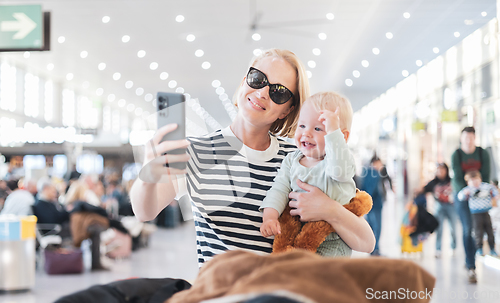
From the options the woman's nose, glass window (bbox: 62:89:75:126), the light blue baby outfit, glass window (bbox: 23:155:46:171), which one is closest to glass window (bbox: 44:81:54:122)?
glass window (bbox: 62:89:75:126)

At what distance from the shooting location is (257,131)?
61.3 inches

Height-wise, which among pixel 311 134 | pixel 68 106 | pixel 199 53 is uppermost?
pixel 68 106

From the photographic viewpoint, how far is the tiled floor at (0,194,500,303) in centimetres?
455

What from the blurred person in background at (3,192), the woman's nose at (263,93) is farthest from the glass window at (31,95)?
the woman's nose at (263,93)

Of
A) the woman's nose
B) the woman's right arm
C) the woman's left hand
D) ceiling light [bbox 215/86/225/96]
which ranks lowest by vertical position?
the woman's left hand

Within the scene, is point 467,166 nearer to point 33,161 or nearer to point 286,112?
point 286,112

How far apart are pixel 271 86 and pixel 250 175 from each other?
1.03 ft

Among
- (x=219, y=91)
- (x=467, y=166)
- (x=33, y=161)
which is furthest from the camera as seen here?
(x=33, y=161)

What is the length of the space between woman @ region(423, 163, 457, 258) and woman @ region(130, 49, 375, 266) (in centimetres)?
562

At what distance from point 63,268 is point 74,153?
41.8 feet

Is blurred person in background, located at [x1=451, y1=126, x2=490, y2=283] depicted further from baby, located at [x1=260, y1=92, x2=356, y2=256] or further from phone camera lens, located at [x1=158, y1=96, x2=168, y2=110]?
phone camera lens, located at [x1=158, y1=96, x2=168, y2=110]

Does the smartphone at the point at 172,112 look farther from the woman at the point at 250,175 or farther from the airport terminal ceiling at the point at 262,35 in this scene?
the airport terminal ceiling at the point at 262,35

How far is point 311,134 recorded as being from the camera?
4.56ft

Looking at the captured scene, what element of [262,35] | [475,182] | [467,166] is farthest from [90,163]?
[475,182]
